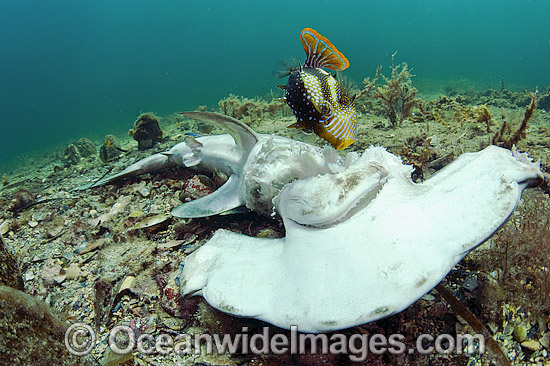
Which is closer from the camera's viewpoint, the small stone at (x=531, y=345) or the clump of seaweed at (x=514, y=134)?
the small stone at (x=531, y=345)

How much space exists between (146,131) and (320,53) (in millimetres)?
5600

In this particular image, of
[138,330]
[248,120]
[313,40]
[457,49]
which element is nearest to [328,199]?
[313,40]

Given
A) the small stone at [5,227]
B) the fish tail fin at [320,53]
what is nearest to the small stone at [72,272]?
the small stone at [5,227]

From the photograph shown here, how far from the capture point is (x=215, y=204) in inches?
115

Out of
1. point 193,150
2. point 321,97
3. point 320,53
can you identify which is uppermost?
point 320,53

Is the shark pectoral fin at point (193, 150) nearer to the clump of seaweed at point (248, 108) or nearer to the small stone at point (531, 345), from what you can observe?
the small stone at point (531, 345)

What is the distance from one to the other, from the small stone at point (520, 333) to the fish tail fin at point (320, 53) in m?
2.11

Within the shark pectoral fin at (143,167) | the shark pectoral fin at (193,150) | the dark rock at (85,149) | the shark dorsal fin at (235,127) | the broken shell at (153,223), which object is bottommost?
the dark rock at (85,149)

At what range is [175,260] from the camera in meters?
2.61

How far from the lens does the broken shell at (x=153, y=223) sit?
306 cm
